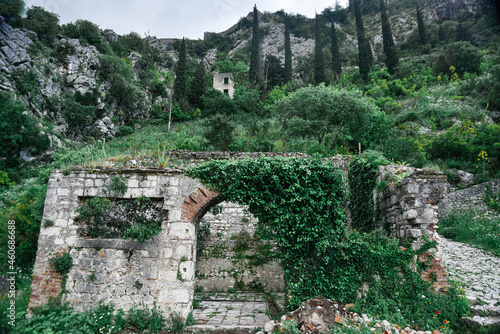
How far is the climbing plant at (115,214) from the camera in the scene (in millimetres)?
5984

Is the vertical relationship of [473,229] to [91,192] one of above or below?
below

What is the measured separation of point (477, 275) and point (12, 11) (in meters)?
40.6

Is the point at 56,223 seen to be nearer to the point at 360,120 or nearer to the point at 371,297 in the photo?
the point at 371,297

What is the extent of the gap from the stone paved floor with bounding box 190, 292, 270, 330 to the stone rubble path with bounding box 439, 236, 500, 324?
468cm

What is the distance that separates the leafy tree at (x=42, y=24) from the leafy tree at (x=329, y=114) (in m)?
29.5

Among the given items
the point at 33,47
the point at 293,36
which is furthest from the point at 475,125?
the point at 293,36

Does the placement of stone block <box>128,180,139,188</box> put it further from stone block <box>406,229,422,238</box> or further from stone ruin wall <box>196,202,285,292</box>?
stone block <box>406,229,422,238</box>

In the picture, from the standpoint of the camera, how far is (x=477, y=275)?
7020 mm

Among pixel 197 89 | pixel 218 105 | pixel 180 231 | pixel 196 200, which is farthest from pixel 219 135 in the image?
pixel 197 89

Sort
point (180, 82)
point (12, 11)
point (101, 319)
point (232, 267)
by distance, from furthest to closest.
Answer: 1. point (180, 82)
2. point (12, 11)
3. point (232, 267)
4. point (101, 319)

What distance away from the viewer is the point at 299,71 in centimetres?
4903

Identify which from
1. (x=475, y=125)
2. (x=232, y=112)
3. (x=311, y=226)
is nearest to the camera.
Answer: (x=311, y=226)

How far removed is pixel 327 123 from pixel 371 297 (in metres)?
14.4

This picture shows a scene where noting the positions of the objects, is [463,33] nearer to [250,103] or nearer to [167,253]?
[250,103]
